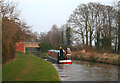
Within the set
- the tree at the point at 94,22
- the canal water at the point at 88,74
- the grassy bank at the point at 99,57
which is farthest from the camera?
the tree at the point at 94,22

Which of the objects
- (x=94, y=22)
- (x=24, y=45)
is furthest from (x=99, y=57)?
(x=24, y=45)

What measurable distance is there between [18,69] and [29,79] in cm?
85

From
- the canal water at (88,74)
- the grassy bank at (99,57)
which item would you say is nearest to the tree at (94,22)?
the grassy bank at (99,57)

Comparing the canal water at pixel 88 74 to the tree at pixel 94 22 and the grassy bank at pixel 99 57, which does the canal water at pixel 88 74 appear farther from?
the tree at pixel 94 22

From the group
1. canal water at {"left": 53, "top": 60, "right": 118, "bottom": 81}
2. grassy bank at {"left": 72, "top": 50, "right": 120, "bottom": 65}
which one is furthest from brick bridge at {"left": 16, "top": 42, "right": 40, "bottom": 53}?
grassy bank at {"left": 72, "top": 50, "right": 120, "bottom": 65}

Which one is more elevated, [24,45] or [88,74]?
[24,45]

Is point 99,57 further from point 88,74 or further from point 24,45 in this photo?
point 24,45

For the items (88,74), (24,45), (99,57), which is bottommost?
(88,74)

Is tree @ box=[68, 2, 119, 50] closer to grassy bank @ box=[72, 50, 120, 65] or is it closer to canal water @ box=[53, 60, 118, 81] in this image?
grassy bank @ box=[72, 50, 120, 65]

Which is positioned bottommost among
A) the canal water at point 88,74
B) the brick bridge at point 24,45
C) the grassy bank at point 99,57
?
the canal water at point 88,74

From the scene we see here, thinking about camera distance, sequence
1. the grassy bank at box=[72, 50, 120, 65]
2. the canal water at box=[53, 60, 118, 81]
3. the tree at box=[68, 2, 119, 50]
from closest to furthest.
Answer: the canal water at box=[53, 60, 118, 81] < the grassy bank at box=[72, 50, 120, 65] < the tree at box=[68, 2, 119, 50]

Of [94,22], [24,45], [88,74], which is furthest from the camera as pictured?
[24,45]

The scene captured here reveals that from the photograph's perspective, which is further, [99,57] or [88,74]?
[99,57]

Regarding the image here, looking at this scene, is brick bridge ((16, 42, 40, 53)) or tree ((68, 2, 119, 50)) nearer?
brick bridge ((16, 42, 40, 53))
